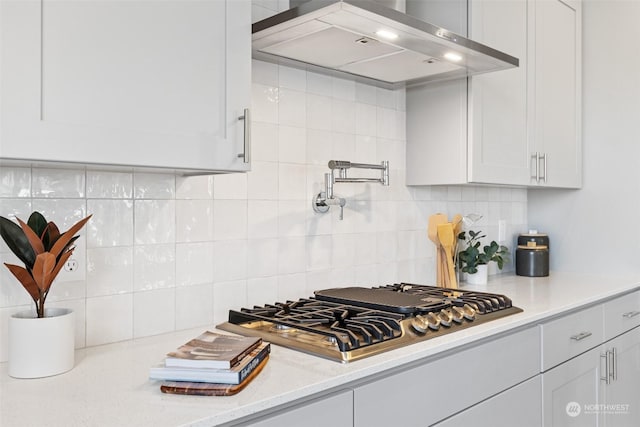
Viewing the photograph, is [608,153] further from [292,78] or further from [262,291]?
[262,291]

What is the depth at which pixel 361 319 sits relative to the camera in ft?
5.21

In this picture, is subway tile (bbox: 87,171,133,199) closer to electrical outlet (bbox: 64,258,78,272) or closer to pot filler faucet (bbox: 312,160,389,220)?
electrical outlet (bbox: 64,258,78,272)

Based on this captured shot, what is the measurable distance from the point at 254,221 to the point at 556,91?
1.85m

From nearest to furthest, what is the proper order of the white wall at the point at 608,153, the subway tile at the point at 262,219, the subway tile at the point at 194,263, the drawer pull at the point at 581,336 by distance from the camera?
the subway tile at the point at 194,263, the subway tile at the point at 262,219, the drawer pull at the point at 581,336, the white wall at the point at 608,153

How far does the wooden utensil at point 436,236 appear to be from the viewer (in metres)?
2.44

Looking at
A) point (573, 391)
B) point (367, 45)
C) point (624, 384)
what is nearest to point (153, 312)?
point (367, 45)

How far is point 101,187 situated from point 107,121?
1.28 ft

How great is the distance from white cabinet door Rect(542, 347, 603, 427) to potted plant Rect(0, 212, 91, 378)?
1.62 meters

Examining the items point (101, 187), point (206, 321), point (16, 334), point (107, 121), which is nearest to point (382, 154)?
point (206, 321)

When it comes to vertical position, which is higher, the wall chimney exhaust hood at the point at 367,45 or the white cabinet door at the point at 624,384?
the wall chimney exhaust hood at the point at 367,45

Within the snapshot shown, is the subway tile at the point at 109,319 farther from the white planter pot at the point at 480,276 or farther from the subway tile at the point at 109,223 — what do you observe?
the white planter pot at the point at 480,276

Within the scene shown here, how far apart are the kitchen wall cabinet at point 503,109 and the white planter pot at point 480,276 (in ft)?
1.39

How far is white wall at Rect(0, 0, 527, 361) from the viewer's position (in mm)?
1465

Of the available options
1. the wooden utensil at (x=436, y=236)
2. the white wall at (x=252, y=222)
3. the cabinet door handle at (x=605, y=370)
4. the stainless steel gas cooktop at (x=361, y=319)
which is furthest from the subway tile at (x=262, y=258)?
the cabinet door handle at (x=605, y=370)
